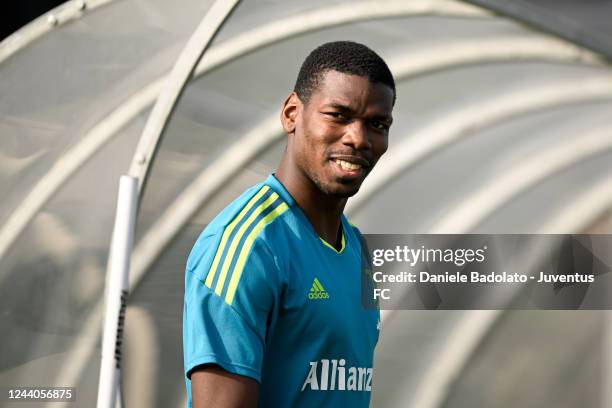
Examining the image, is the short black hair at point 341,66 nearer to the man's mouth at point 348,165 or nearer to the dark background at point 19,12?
the man's mouth at point 348,165

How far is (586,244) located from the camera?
5789 millimetres

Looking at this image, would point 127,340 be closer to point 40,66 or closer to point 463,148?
point 40,66

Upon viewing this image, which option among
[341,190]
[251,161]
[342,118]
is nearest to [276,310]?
[341,190]

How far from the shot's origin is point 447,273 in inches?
226

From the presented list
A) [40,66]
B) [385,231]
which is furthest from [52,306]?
[385,231]

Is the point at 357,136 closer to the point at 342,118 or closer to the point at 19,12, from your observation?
the point at 342,118

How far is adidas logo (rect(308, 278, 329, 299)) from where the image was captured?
7.16 feet

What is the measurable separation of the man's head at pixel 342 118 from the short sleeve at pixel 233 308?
31cm

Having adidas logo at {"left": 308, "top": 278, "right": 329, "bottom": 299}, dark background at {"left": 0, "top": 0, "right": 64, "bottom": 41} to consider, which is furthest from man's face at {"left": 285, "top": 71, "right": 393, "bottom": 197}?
dark background at {"left": 0, "top": 0, "right": 64, "bottom": 41}

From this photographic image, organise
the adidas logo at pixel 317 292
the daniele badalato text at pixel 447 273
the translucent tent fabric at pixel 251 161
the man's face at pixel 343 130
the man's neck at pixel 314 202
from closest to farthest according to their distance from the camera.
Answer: the adidas logo at pixel 317 292 < the man's face at pixel 343 130 < the man's neck at pixel 314 202 < the daniele badalato text at pixel 447 273 < the translucent tent fabric at pixel 251 161

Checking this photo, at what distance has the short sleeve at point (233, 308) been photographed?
6.75 feet

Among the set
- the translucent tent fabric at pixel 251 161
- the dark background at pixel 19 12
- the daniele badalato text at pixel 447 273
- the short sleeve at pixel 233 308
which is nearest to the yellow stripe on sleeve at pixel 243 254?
the short sleeve at pixel 233 308

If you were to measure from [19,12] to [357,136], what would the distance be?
5597mm

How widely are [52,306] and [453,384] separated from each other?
2.51 meters
